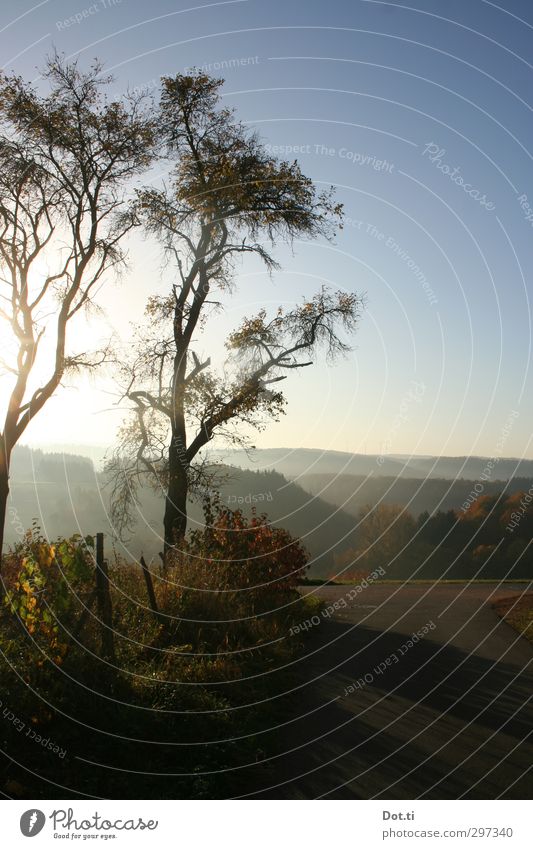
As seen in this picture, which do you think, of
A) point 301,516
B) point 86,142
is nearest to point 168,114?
point 86,142

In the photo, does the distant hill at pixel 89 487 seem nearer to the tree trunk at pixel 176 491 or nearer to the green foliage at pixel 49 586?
the tree trunk at pixel 176 491

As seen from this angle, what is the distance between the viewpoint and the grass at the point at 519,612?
16.8m

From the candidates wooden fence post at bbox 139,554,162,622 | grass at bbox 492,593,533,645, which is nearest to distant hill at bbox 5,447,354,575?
wooden fence post at bbox 139,554,162,622

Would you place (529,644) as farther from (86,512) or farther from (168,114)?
(86,512)

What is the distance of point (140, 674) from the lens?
35.9 ft

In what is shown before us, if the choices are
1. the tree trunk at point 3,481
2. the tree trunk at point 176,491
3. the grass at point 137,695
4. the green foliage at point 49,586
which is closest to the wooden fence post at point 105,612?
the grass at point 137,695

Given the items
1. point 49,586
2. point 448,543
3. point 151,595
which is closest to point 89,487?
point 151,595

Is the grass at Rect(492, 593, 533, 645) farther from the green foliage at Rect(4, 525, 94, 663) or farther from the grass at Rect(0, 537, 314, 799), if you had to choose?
the green foliage at Rect(4, 525, 94, 663)

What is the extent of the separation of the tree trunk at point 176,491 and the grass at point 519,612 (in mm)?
9153

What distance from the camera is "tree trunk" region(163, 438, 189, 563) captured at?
22.2 metres

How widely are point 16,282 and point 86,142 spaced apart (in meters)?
4.13
